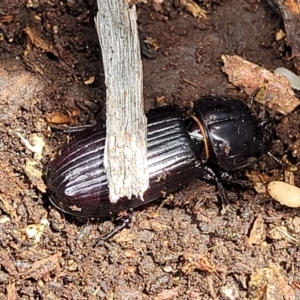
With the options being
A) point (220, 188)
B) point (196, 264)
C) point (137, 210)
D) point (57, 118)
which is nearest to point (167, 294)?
point (196, 264)

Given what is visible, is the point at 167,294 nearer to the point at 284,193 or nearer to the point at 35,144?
the point at 284,193

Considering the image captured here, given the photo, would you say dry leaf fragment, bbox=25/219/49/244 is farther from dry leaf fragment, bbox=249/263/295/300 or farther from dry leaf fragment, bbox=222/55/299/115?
dry leaf fragment, bbox=222/55/299/115

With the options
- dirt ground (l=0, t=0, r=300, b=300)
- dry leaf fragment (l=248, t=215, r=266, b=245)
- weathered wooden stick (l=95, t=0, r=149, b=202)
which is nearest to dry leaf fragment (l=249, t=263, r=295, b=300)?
dirt ground (l=0, t=0, r=300, b=300)

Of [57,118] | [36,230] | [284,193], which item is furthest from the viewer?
[57,118]

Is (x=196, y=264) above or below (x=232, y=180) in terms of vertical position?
below

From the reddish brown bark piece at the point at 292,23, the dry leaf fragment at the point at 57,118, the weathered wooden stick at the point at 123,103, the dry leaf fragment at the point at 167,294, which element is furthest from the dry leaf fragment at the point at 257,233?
the dry leaf fragment at the point at 57,118

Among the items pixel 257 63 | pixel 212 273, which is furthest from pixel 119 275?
pixel 257 63

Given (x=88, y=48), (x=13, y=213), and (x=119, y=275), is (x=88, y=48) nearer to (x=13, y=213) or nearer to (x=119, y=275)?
(x=13, y=213)
